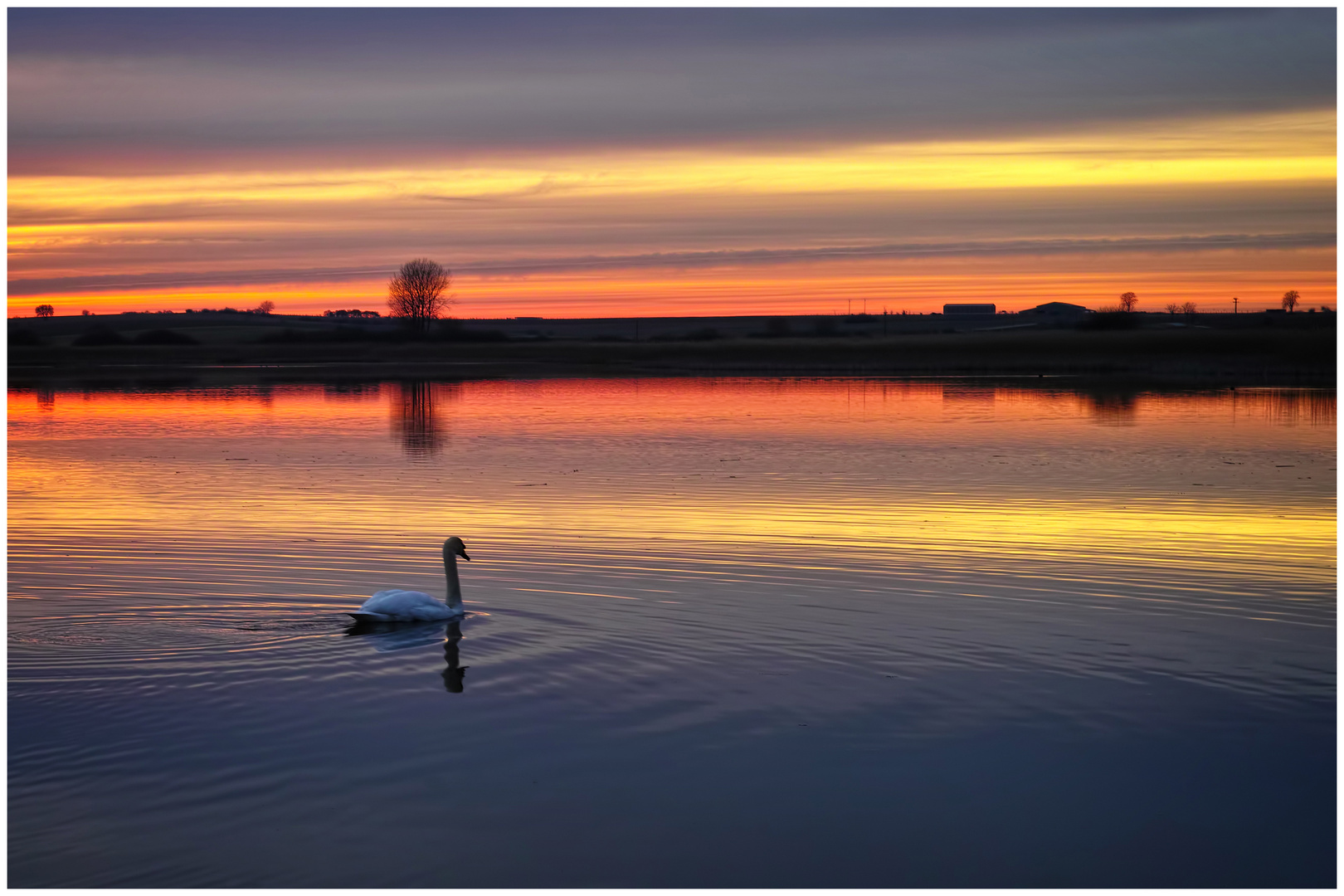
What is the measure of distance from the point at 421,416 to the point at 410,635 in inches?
1004

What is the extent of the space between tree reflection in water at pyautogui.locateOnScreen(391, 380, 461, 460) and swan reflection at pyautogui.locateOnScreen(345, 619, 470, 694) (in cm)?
1371

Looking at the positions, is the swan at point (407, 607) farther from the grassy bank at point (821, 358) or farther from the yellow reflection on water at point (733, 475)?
the grassy bank at point (821, 358)

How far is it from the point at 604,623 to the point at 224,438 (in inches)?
807

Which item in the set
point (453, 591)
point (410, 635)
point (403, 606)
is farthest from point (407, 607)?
Answer: point (453, 591)

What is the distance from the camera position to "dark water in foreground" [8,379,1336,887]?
6.79 meters

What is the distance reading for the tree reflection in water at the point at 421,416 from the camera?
26919mm

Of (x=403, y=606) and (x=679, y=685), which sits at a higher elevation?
(x=403, y=606)

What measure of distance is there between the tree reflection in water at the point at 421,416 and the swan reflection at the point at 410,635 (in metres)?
13.7

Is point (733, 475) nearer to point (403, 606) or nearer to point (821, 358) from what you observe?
point (403, 606)

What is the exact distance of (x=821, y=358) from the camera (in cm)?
7562

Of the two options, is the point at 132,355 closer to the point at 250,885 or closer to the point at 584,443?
the point at 584,443

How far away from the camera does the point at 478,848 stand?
674 cm

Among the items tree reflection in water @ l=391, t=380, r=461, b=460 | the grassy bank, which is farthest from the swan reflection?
the grassy bank

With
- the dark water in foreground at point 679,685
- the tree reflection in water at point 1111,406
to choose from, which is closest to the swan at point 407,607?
the dark water in foreground at point 679,685
